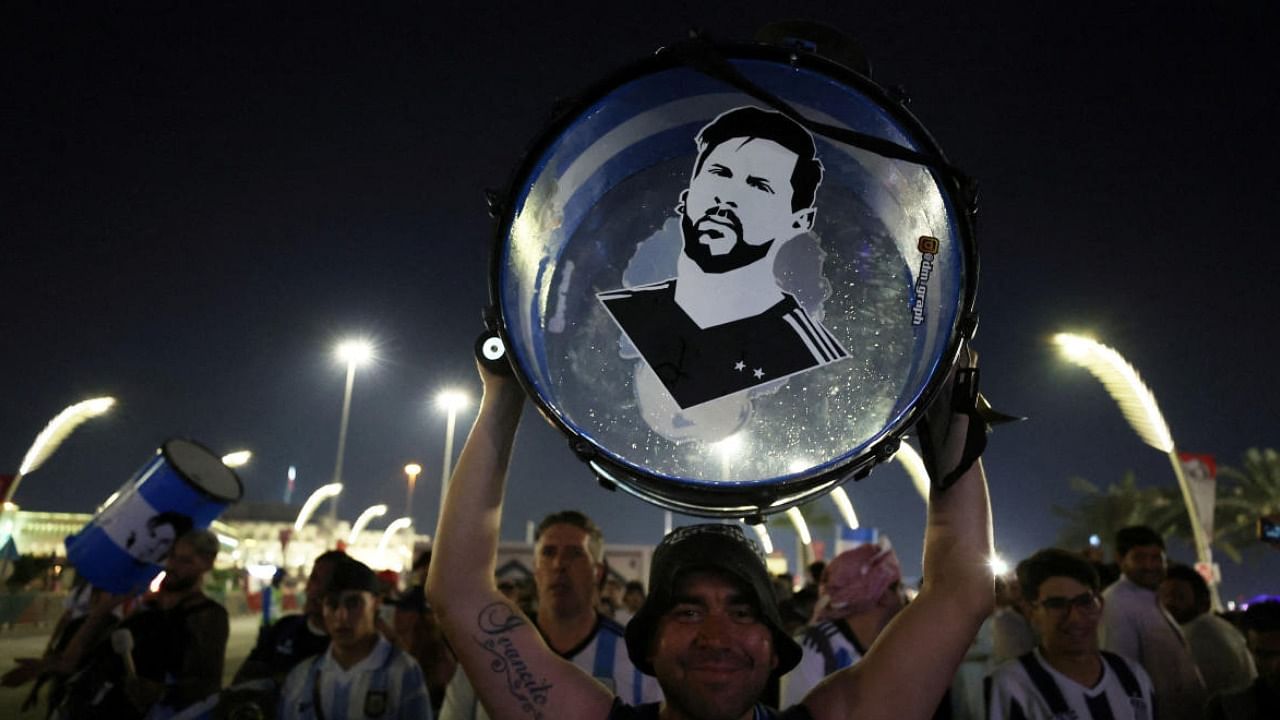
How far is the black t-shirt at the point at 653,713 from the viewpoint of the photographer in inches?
66.7

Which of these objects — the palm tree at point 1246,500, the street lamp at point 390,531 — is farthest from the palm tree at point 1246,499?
the street lamp at point 390,531

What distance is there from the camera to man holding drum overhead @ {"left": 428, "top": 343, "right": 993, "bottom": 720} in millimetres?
1629

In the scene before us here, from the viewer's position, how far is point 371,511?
74188 mm

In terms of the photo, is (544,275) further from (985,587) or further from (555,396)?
(985,587)

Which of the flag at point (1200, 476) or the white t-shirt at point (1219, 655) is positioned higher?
the flag at point (1200, 476)

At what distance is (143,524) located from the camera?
5.51 metres

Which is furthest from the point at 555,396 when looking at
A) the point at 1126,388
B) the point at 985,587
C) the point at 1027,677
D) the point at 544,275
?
the point at 1126,388

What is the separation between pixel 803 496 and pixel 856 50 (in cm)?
76

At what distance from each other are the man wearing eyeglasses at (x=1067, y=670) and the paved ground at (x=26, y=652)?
11.8 meters

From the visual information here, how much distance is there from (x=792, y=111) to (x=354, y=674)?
3943 millimetres

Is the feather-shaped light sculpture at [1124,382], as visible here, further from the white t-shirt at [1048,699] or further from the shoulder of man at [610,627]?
the shoulder of man at [610,627]

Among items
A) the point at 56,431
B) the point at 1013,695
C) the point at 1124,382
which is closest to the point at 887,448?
the point at 1013,695

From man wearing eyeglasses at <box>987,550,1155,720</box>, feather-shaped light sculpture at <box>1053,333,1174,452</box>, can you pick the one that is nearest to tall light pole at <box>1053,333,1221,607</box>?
feather-shaped light sculpture at <box>1053,333,1174,452</box>

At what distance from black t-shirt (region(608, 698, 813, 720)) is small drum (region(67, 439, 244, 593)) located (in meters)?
5.03
